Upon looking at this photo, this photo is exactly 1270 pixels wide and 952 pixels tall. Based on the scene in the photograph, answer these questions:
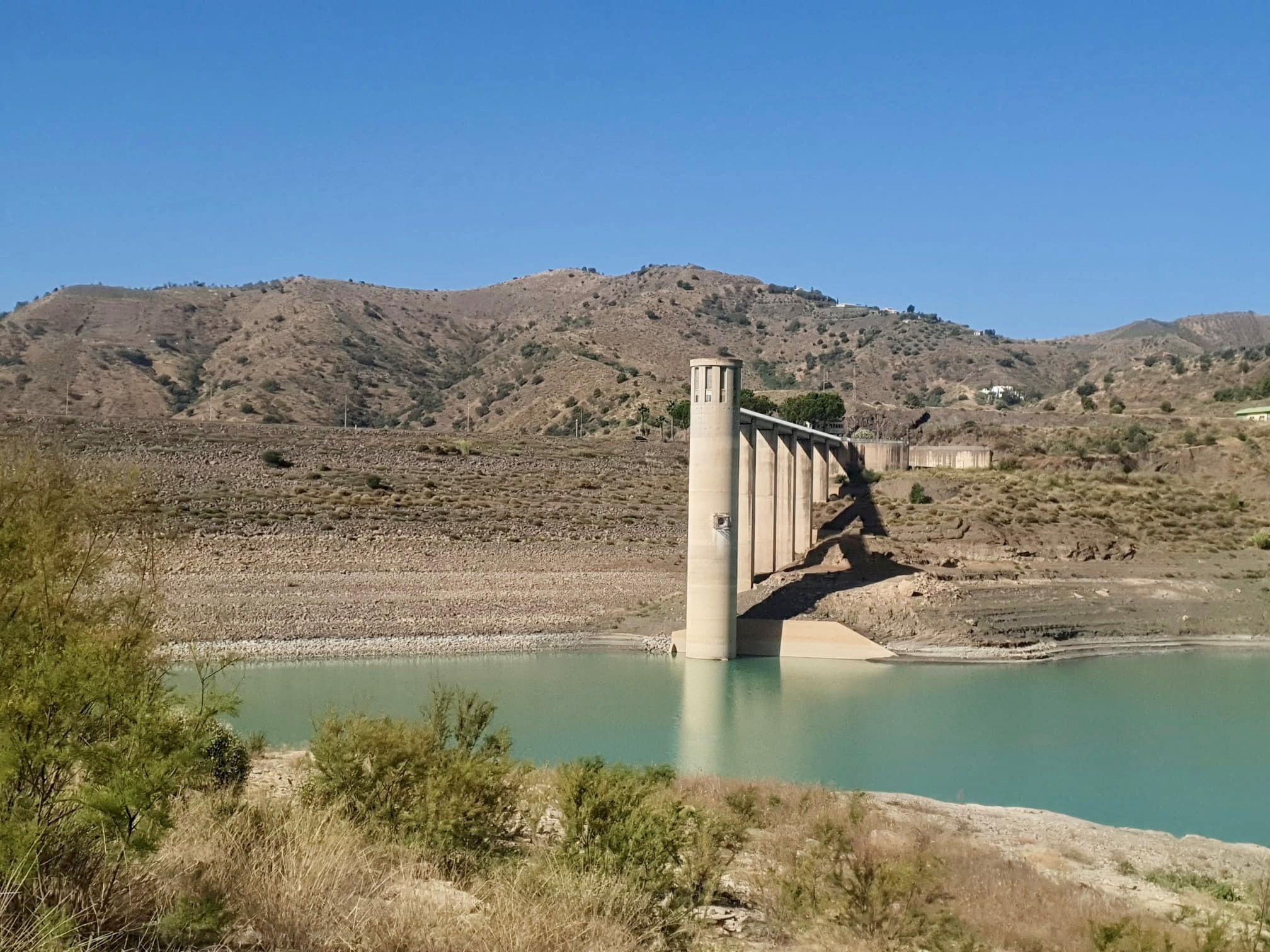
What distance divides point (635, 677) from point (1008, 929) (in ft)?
66.9

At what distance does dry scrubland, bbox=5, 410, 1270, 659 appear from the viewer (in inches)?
1336

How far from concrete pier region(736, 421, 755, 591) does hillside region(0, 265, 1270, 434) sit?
32.7 meters

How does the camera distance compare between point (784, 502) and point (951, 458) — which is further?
point (951, 458)

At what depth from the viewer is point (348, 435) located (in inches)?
2015

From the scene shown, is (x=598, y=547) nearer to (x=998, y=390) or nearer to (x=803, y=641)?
(x=803, y=641)

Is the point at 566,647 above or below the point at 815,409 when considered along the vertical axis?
below

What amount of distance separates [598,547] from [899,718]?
18.6m

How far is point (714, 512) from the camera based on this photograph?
1250 inches

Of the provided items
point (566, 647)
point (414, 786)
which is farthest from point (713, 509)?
point (414, 786)

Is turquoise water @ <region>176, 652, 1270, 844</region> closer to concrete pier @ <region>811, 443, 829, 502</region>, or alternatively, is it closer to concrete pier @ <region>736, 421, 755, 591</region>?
concrete pier @ <region>736, 421, 755, 591</region>

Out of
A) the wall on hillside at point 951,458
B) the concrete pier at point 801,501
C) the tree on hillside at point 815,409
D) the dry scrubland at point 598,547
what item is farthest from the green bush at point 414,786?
the tree on hillside at point 815,409

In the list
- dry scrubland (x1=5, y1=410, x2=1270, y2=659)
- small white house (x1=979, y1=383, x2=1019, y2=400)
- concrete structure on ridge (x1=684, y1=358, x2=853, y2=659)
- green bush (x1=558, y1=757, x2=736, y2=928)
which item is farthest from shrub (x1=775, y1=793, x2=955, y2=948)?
small white house (x1=979, y1=383, x2=1019, y2=400)

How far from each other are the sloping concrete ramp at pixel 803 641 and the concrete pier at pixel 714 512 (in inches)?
47.2

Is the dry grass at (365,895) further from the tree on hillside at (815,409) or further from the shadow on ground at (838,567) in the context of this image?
the tree on hillside at (815,409)
